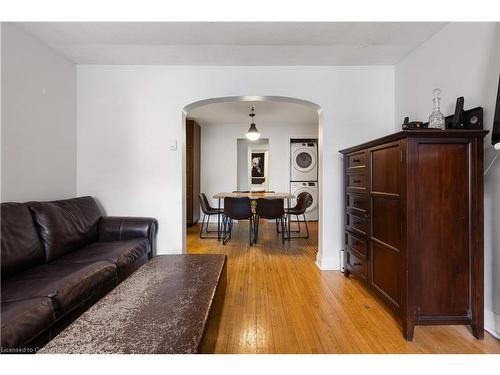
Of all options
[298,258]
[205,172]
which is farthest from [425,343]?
[205,172]

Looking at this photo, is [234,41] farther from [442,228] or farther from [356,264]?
[356,264]

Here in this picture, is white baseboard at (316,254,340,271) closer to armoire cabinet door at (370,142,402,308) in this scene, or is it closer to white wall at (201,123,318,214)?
armoire cabinet door at (370,142,402,308)

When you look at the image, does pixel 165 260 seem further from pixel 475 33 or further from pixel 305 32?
pixel 475 33

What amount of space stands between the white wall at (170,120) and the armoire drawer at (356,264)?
26cm

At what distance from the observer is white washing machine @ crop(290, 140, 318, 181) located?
A: 577 cm

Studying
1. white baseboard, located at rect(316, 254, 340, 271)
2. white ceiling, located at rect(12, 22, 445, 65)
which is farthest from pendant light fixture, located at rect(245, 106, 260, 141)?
white baseboard, located at rect(316, 254, 340, 271)

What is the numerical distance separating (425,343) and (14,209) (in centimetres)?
293

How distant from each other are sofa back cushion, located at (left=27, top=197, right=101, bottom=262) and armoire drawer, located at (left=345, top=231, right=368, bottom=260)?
2.54 m

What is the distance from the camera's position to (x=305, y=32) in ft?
6.65

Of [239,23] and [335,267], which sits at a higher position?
[239,23]

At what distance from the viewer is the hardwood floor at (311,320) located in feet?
4.72

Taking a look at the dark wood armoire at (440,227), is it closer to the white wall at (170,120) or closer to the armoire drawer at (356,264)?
the armoire drawer at (356,264)
